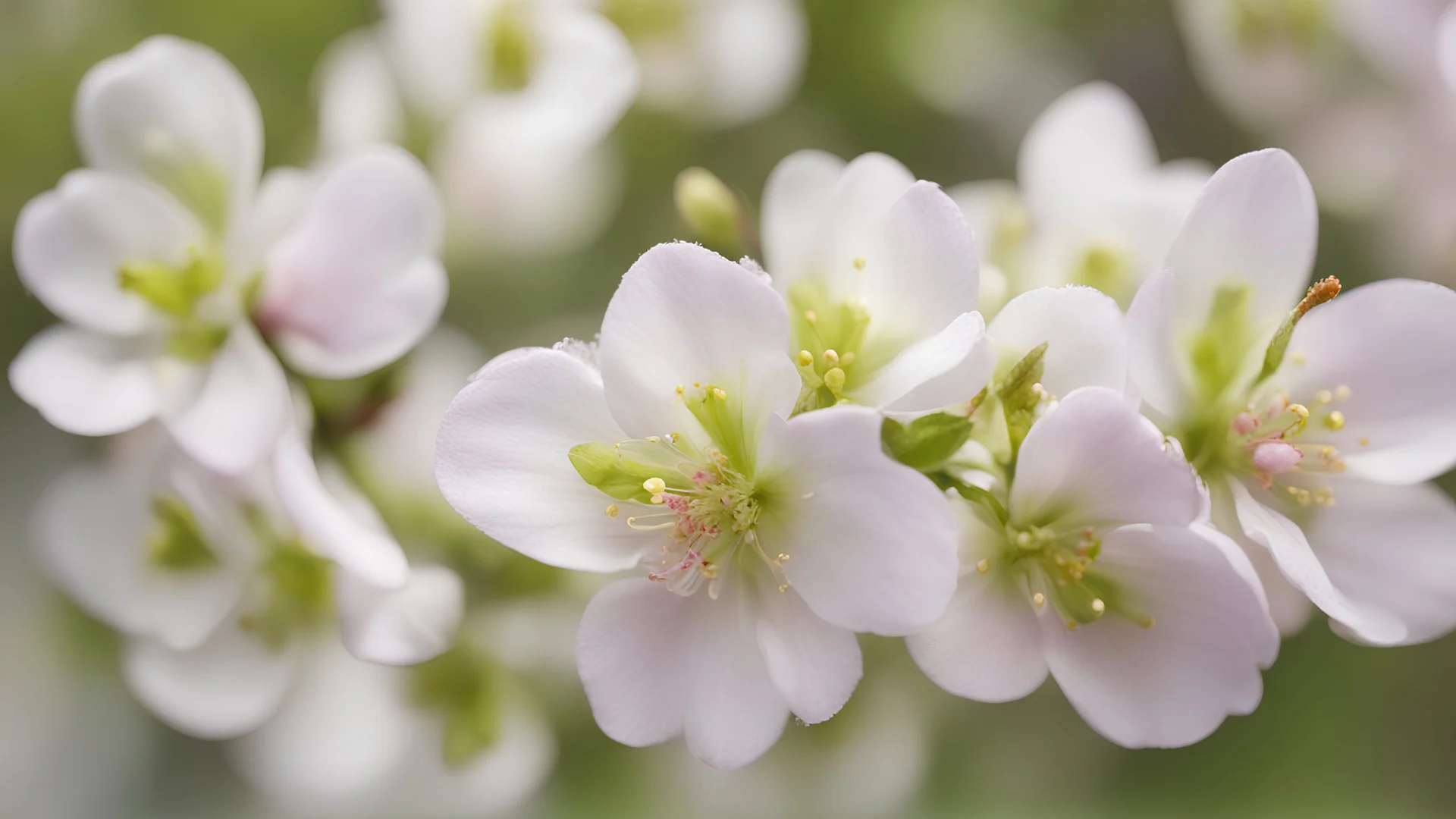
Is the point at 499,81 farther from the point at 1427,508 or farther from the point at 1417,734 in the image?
the point at 1417,734

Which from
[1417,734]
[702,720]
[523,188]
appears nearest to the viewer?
[702,720]

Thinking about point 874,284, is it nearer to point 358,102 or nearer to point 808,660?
point 808,660

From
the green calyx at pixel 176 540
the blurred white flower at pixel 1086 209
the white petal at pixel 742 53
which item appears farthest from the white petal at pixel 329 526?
the white petal at pixel 742 53

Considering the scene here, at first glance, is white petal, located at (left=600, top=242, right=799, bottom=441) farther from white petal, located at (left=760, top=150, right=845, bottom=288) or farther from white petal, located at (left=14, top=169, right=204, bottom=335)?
white petal, located at (left=14, top=169, right=204, bottom=335)

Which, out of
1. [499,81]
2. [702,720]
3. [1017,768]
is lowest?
[1017,768]

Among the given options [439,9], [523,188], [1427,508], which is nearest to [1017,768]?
[1427,508]

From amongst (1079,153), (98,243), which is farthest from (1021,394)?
(98,243)
